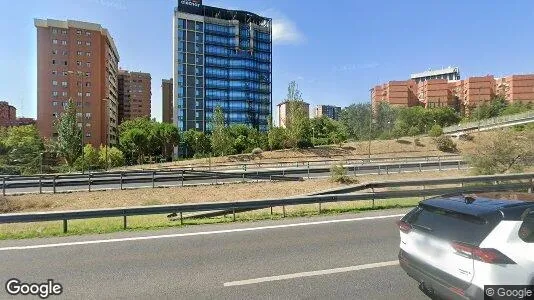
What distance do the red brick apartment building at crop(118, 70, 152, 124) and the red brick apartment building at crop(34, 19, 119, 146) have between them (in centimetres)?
5123

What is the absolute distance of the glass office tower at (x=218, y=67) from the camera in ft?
338

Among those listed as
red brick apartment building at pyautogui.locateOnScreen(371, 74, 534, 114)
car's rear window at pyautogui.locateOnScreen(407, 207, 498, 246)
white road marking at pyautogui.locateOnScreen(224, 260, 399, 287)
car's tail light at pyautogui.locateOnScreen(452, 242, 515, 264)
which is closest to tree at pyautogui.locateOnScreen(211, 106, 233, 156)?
white road marking at pyautogui.locateOnScreen(224, 260, 399, 287)

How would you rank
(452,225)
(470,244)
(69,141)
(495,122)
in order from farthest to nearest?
(495,122) → (69,141) → (452,225) → (470,244)

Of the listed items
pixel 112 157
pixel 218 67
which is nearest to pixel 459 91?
pixel 218 67

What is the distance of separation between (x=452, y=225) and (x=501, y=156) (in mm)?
20837

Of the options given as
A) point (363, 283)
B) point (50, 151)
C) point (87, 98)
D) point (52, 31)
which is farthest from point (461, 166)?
point (52, 31)

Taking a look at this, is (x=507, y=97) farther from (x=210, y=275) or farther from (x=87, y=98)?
(x=210, y=275)

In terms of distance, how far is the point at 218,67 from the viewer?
10838cm

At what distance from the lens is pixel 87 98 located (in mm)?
83938

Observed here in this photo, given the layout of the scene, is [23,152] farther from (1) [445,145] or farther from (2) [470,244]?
(1) [445,145]

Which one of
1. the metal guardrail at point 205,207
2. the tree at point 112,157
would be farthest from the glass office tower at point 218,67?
the metal guardrail at point 205,207

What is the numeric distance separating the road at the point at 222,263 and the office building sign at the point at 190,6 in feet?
362

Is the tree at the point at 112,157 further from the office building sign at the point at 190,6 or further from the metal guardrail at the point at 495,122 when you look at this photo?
the metal guardrail at the point at 495,122

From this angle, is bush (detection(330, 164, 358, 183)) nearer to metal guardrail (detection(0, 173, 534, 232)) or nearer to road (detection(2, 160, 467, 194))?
road (detection(2, 160, 467, 194))
